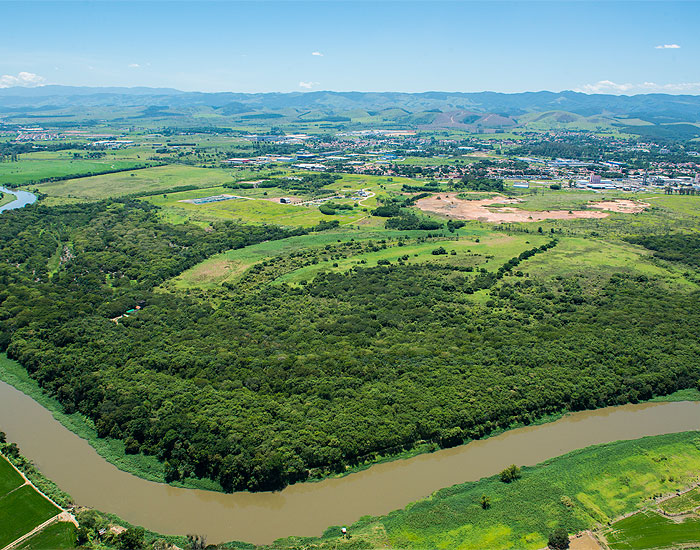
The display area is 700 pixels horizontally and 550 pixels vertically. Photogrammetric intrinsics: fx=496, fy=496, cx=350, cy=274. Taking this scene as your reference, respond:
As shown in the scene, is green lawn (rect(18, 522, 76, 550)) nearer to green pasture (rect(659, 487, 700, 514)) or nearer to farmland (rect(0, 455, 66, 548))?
farmland (rect(0, 455, 66, 548))

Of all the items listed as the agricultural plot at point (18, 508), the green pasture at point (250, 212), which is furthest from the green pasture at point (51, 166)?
the agricultural plot at point (18, 508)

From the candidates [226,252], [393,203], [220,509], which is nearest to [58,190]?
[226,252]

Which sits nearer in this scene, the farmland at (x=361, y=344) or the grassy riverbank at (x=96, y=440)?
the farmland at (x=361, y=344)

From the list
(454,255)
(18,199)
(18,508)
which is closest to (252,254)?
(454,255)

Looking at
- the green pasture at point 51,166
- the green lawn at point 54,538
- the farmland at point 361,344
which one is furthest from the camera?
the green pasture at point 51,166

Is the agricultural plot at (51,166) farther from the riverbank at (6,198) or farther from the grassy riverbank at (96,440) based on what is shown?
the grassy riverbank at (96,440)

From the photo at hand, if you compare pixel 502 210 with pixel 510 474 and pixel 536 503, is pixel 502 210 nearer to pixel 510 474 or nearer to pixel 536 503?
pixel 510 474
